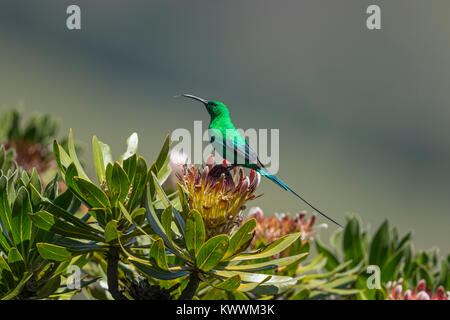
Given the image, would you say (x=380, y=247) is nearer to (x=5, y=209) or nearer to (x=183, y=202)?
(x=183, y=202)

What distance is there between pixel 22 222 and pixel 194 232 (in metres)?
0.32

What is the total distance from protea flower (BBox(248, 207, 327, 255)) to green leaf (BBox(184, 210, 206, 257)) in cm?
58

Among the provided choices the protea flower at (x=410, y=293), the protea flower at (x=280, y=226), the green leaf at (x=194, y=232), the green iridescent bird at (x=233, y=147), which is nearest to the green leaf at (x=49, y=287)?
the green leaf at (x=194, y=232)

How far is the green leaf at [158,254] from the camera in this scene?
0.86m

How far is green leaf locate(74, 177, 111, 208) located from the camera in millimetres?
882

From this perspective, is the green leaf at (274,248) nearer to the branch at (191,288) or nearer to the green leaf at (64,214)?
the branch at (191,288)

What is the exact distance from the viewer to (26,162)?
1.82 metres

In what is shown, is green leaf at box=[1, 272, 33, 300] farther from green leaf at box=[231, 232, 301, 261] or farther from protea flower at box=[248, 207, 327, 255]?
protea flower at box=[248, 207, 327, 255]

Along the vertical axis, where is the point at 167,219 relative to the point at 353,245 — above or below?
above

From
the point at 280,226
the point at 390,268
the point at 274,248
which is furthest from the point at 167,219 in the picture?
the point at 390,268

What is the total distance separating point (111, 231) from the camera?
0.87 metres

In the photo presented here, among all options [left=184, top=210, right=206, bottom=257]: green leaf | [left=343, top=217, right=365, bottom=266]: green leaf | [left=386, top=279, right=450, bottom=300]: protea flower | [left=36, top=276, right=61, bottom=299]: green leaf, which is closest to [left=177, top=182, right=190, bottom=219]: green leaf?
[left=184, top=210, right=206, bottom=257]: green leaf

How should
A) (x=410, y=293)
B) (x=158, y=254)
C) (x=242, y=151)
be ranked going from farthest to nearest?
(x=410, y=293) < (x=242, y=151) < (x=158, y=254)
